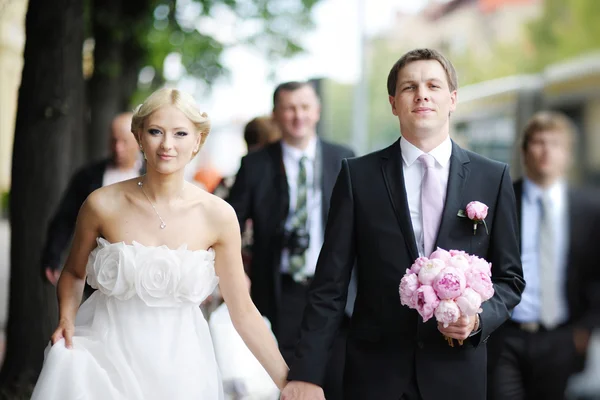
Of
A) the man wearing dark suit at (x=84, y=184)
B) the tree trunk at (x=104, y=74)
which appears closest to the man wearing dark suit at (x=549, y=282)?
the man wearing dark suit at (x=84, y=184)

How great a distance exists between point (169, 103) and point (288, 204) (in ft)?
9.09

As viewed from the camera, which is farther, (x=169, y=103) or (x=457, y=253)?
(x=169, y=103)

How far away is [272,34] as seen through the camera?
21.1 meters

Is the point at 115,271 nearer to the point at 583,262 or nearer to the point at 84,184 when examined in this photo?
the point at 583,262

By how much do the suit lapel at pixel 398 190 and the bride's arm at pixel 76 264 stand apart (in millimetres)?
1281

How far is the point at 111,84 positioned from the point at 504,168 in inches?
508

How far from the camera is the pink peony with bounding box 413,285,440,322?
3666 mm

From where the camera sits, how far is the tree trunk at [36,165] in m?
8.27

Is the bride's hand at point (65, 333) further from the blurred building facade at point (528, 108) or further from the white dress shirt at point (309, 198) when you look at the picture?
the blurred building facade at point (528, 108)

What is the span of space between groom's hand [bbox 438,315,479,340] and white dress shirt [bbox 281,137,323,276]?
290 centimetres

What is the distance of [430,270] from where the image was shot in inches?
146


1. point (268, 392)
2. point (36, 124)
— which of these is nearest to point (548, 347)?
point (268, 392)

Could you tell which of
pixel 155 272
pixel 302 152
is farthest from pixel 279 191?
pixel 155 272

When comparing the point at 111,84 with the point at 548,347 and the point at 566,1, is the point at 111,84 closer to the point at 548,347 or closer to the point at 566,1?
the point at 548,347
